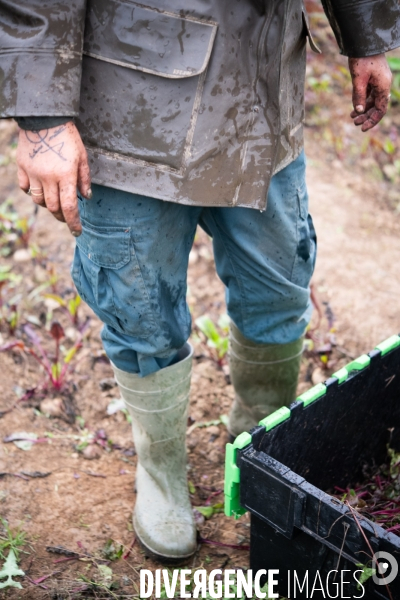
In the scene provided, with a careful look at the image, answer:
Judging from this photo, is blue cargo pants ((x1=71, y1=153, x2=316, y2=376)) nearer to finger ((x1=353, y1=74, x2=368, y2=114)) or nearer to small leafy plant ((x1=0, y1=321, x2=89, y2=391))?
finger ((x1=353, y1=74, x2=368, y2=114))

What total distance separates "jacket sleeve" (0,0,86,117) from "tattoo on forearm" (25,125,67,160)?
0.15 ft

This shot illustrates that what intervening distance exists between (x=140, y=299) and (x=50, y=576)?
87 centimetres

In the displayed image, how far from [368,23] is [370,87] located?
7.7 inches

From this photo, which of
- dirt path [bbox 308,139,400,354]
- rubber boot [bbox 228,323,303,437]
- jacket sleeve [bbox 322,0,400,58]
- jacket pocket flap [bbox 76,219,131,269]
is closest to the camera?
jacket pocket flap [bbox 76,219,131,269]

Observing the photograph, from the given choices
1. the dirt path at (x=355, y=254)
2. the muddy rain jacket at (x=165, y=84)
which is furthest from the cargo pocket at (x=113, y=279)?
the dirt path at (x=355, y=254)

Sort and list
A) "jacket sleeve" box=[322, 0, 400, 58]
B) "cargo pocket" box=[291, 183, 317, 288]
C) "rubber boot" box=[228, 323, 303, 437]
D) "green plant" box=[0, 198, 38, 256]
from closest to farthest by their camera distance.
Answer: "jacket sleeve" box=[322, 0, 400, 58] < "cargo pocket" box=[291, 183, 317, 288] < "rubber boot" box=[228, 323, 303, 437] < "green plant" box=[0, 198, 38, 256]

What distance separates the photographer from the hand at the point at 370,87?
1.93 meters

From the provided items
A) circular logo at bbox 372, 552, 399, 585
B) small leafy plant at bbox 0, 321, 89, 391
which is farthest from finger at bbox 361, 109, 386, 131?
small leafy plant at bbox 0, 321, 89, 391

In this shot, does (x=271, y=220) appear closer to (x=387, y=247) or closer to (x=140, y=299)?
(x=140, y=299)

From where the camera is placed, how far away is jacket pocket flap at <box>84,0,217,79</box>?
4.97 ft

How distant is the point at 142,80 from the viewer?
61.4 inches

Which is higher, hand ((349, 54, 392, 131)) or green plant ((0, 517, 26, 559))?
hand ((349, 54, 392, 131))

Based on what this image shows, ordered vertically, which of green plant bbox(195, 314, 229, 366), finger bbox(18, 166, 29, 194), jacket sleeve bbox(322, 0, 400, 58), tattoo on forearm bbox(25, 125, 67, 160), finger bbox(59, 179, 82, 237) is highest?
jacket sleeve bbox(322, 0, 400, 58)

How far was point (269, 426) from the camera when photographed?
1761 mm
